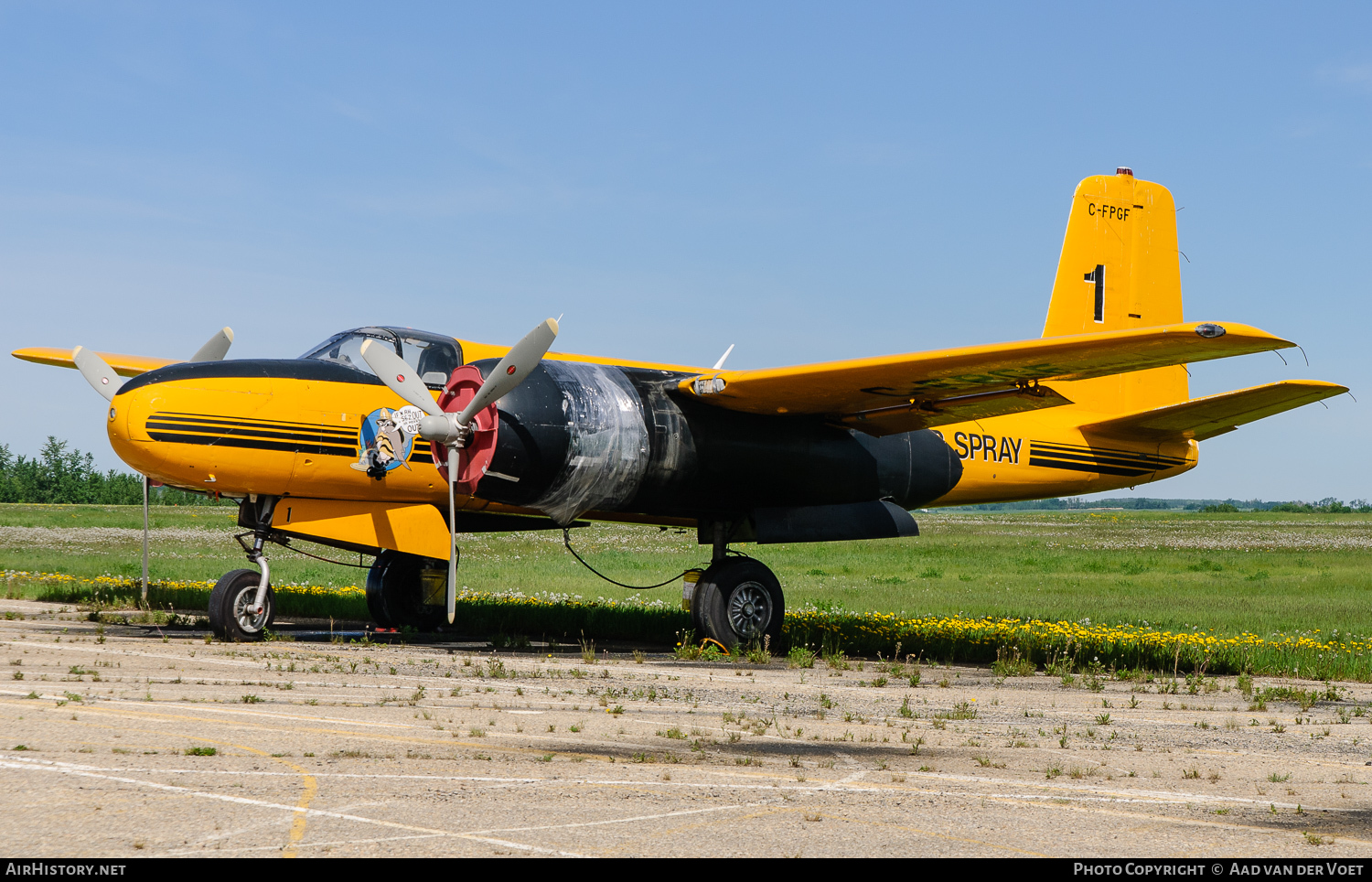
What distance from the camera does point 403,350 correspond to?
15.7 meters

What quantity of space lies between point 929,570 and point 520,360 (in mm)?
25912

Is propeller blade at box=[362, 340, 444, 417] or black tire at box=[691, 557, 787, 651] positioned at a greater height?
propeller blade at box=[362, 340, 444, 417]

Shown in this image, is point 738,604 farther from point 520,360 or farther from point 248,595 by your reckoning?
point 248,595

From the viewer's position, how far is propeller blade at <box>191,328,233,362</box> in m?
17.5

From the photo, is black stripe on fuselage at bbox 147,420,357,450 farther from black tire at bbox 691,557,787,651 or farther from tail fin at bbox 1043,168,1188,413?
tail fin at bbox 1043,168,1188,413

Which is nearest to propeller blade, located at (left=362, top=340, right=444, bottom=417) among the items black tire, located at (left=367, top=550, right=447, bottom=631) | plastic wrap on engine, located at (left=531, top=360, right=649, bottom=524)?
plastic wrap on engine, located at (left=531, top=360, right=649, bottom=524)

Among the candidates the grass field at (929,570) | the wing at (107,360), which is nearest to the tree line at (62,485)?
the grass field at (929,570)

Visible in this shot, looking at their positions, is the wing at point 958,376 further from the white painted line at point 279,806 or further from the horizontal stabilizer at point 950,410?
the white painted line at point 279,806

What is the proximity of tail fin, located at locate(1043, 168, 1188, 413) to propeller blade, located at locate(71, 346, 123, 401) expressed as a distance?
48.7ft

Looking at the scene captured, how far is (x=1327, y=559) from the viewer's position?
42.0m

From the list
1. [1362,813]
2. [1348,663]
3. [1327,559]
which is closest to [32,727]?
[1362,813]

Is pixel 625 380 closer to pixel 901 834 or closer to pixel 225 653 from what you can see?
pixel 225 653

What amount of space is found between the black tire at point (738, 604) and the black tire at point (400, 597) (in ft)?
15.1

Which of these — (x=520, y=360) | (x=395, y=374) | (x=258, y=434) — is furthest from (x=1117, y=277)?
(x=258, y=434)
